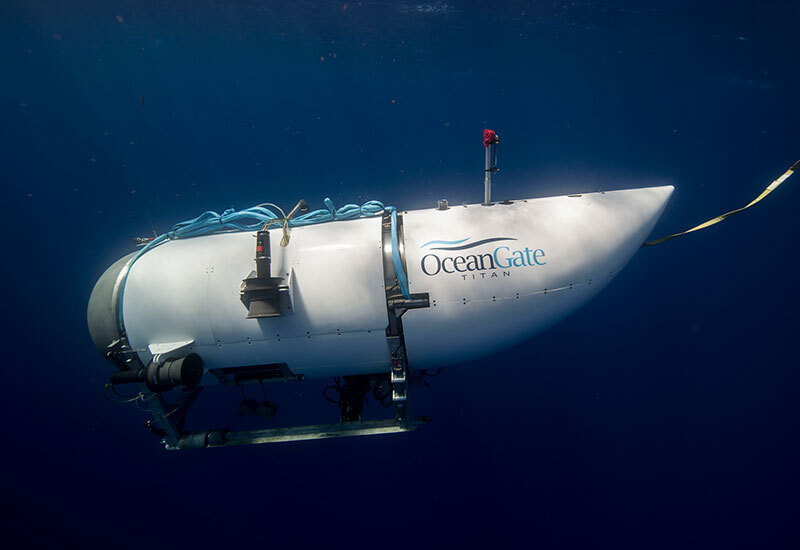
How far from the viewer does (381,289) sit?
6.08 feet

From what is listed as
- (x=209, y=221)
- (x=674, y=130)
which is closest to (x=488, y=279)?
(x=209, y=221)

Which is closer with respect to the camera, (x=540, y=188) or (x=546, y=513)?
(x=546, y=513)

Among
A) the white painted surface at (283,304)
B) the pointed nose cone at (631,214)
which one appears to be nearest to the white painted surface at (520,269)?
the pointed nose cone at (631,214)

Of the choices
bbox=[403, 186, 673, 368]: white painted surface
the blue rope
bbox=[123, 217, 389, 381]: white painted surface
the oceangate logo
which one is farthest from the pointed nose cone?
bbox=[123, 217, 389, 381]: white painted surface

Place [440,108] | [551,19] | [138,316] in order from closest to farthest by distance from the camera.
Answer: [138,316] < [551,19] < [440,108]

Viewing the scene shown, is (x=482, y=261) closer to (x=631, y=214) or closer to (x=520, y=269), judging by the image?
(x=520, y=269)

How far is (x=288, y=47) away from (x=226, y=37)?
44.3 inches

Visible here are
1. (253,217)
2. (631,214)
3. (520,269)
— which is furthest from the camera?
(253,217)

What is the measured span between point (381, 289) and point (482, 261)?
72 cm

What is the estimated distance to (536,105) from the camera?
5758mm

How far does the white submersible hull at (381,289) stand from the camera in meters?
1.85

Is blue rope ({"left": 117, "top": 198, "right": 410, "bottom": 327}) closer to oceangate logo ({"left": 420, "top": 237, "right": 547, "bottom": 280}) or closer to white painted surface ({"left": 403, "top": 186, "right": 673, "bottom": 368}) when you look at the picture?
white painted surface ({"left": 403, "top": 186, "right": 673, "bottom": 368})

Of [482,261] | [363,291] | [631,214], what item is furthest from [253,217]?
[631,214]

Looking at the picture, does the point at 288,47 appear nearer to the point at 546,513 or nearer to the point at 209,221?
the point at 209,221
